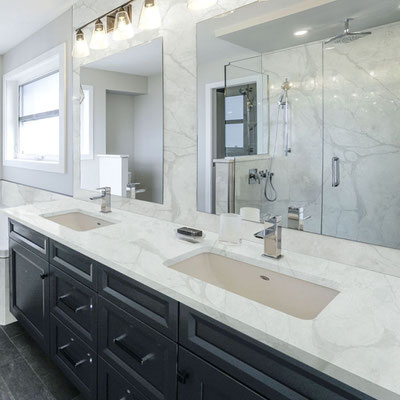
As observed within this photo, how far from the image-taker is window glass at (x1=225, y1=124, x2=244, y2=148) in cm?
157

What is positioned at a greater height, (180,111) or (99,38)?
(99,38)

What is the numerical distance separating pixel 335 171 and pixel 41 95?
337cm

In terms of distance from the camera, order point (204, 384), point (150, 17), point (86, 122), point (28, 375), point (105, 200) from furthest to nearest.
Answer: point (86, 122) → point (105, 200) → point (28, 375) → point (150, 17) → point (204, 384)

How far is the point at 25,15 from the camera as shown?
2.83 m

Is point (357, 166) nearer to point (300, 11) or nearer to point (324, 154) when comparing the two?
point (324, 154)

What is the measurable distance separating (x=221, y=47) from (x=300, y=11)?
410 mm

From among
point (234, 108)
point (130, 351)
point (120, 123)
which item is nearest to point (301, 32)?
point (234, 108)

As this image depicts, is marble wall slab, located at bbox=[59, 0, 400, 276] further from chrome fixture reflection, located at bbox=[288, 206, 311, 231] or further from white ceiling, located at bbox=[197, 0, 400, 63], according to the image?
chrome fixture reflection, located at bbox=[288, 206, 311, 231]

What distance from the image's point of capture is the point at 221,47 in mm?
1592

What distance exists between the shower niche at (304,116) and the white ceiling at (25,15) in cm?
172

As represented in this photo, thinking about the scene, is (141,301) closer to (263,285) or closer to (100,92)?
(263,285)

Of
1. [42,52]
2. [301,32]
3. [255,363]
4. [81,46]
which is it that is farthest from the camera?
[42,52]

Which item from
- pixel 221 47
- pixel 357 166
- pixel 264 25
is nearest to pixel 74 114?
pixel 221 47

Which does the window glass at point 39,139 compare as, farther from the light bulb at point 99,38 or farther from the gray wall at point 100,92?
the light bulb at point 99,38
